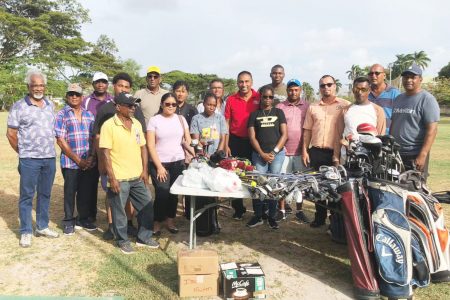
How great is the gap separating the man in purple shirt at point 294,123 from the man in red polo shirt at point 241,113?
0.45m

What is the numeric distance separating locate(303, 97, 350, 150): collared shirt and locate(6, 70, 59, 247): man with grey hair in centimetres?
346

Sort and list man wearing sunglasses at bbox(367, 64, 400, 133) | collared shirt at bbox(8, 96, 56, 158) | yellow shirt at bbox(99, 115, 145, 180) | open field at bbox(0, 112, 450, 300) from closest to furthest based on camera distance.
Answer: open field at bbox(0, 112, 450, 300) → yellow shirt at bbox(99, 115, 145, 180) → collared shirt at bbox(8, 96, 56, 158) → man wearing sunglasses at bbox(367, 64, 400, 133)

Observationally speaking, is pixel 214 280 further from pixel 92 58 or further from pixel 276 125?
pixel 92 58

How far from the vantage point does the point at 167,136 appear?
15.2ft

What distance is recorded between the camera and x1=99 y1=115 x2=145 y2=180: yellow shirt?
4.04 metres

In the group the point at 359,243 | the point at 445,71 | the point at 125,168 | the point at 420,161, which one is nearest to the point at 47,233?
the point at 125,168

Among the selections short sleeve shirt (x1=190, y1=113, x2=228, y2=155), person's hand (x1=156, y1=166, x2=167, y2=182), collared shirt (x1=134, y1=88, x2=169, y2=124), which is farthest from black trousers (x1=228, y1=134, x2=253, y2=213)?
person's hand (x1=156, y1=166, x2=167, y2=182)

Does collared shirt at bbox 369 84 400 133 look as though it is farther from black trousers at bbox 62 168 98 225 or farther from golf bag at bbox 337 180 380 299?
black trousers at bbox 62 168 98 225

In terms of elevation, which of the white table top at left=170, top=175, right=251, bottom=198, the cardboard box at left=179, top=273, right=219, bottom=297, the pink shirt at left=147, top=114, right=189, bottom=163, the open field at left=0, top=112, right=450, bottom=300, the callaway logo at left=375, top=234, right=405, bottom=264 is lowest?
the open field at left=0, top=112, right=450, bottom=300

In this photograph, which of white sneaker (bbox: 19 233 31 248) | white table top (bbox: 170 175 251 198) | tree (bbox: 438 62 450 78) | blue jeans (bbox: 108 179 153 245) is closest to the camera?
white table top (bbox: 170 175 251 198)

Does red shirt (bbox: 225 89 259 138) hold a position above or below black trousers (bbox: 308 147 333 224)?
above

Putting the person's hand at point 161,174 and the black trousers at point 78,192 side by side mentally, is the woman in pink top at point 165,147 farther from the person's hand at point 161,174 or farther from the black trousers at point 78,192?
the black trousers at point 78,192

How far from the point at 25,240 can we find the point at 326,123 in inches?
163

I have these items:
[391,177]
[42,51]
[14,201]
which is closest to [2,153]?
[14,201]
